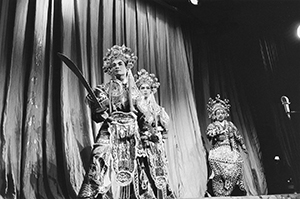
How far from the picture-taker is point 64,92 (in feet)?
7.82

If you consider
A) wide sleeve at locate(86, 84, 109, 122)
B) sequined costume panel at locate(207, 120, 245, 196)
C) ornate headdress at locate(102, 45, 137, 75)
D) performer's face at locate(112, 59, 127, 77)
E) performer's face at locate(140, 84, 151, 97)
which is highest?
ornate headdress at locate(102, 45, 137, 75)

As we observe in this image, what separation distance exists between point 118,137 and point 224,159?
99 centimetres

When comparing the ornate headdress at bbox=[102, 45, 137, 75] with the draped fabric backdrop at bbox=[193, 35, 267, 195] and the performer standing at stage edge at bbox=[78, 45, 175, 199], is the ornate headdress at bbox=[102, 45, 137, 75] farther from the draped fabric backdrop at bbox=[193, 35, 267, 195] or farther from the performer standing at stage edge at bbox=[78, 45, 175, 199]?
the draped fabric backdrop at bbox=[193, 35, 267, 195]

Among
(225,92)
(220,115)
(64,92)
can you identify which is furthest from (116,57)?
(225,92)

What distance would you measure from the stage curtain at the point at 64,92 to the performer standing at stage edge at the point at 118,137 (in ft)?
1.29

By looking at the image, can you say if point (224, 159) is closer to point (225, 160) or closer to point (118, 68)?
point (225, 160)

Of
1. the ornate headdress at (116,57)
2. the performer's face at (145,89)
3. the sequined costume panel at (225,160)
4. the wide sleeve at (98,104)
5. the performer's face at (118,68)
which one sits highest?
the ornate headdress at (116,57)

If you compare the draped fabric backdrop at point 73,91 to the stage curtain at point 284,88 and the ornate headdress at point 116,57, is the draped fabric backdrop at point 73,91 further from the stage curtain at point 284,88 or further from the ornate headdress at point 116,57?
the ornate headdress at point 116,57

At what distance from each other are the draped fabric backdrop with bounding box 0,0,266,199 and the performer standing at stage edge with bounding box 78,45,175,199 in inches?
15.6

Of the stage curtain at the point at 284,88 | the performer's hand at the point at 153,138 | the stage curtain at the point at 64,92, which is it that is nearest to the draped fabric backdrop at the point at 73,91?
the stage curtain at the point at 64,92

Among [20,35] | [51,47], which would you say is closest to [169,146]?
[51,47]

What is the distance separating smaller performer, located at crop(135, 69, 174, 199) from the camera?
195 centimetres

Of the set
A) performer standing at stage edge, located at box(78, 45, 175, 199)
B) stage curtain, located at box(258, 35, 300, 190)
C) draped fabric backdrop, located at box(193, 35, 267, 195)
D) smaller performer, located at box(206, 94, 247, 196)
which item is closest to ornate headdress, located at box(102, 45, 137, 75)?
performer standing at stage edge, located at box(78, 45, 175, 199)

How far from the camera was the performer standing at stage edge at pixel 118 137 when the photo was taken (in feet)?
5.89
